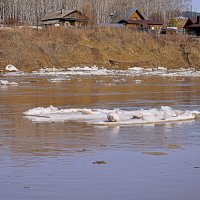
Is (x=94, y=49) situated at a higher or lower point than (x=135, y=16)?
lower

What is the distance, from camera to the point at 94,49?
74062 mm

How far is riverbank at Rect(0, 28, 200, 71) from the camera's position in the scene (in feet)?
221

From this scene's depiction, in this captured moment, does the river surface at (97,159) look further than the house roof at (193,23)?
No

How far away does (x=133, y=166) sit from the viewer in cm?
1059

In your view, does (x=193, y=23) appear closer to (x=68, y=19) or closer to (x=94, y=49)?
(x=68, y=19)

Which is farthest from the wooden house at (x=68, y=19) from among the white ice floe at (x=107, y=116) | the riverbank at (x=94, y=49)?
the white ice floe at (x=107, y=116)

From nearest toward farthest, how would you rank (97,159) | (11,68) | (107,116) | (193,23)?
(97,159) → (107,116) → (11,68) → (193,23)

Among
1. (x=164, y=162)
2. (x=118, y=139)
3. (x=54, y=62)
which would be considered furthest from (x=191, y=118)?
(x=54, y=62)

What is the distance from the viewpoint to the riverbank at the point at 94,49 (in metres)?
67.5

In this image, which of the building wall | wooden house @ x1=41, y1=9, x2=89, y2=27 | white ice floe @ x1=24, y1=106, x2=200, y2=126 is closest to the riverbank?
wooden house @ x1=41, y1=9, x2=89, y2=27

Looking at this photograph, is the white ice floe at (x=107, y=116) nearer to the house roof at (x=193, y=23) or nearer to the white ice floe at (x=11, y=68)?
the white ice floe at (x=11, y=68)

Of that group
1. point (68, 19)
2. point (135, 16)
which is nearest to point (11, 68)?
point (68, 19)

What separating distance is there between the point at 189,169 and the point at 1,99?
1834 cm

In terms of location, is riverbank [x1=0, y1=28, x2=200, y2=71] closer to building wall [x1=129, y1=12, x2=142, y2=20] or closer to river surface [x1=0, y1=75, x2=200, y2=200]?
building wall [x1=129, y1=12, x2=142, y2=20]
